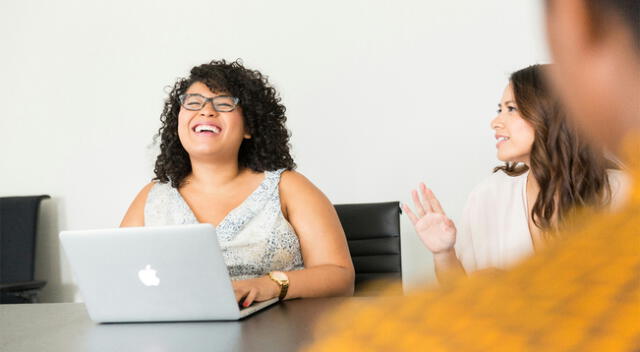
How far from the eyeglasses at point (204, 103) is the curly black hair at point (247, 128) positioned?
3 centimetres

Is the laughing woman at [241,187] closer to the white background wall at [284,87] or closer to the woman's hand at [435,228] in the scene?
the woman's hand at [435,228]

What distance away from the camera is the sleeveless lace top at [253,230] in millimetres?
2012

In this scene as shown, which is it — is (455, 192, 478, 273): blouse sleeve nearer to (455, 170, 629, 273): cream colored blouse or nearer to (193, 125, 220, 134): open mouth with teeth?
(455, 170, 629, 273): cream colored blouse

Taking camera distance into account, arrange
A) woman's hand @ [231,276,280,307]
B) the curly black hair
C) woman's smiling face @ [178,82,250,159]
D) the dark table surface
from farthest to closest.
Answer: the curly black hair, woman's smiling face @ [178,82,250,159], woman's hand @ [231,276,280,307], the dark table surface

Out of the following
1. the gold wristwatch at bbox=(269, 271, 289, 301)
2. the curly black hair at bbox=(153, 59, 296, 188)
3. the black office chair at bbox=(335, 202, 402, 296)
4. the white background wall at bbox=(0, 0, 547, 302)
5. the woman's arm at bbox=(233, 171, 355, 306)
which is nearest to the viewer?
the gold wristwatch at bbox=(269, 271, 289, 301)

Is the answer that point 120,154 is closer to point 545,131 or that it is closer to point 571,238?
point 545,131

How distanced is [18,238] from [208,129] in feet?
6.09

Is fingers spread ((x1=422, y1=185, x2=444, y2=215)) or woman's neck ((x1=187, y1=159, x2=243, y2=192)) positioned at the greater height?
woman's neck ((x1=187, y1=159, x2=243, y2=192))

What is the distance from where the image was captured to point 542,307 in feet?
0.51

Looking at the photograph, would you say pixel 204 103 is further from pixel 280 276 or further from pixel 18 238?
pixel 18 238

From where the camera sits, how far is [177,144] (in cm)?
231

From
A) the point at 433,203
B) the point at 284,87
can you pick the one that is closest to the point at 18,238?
the point at 284,87

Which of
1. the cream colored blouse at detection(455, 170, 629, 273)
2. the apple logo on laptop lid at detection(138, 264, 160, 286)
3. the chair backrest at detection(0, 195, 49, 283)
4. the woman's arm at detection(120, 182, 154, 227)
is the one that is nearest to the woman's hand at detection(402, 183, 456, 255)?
the cream colored blouse at detection(455, 170, 629, 273)

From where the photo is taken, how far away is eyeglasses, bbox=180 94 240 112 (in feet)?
7.16
